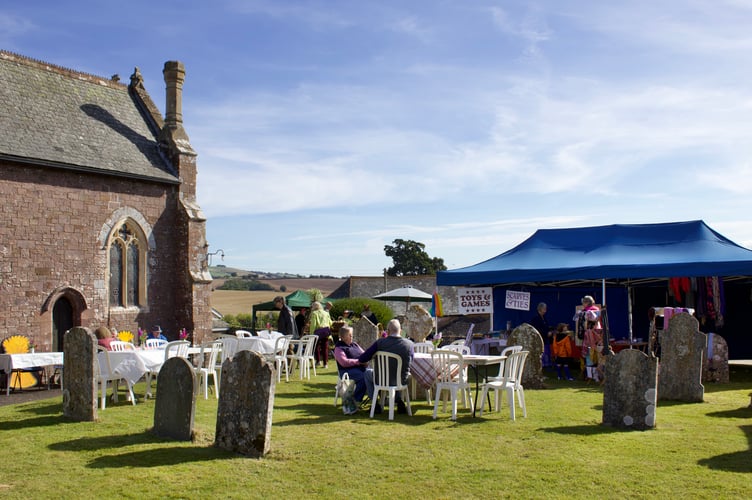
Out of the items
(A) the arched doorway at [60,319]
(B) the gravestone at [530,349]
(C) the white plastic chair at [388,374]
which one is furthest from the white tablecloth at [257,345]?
(A) the arched doorway at [60,319]

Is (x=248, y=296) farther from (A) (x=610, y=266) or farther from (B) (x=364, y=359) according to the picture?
(B) (x=364, y=359)

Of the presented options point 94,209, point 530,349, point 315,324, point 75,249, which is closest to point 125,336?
point 75,249

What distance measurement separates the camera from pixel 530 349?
13.0 m

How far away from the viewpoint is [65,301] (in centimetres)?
1772

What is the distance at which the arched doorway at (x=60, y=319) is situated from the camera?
1755 centimetres

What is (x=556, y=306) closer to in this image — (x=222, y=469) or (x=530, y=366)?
(x=530, y=366)

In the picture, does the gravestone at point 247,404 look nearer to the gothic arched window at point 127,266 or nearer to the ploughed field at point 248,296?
the gothic arched window at point 127,266

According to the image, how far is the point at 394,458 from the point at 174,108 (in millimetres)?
16412

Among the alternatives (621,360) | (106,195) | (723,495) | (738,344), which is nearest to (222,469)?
(723,495)

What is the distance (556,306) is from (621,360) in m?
9.69

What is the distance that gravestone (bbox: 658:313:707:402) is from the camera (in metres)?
11.6

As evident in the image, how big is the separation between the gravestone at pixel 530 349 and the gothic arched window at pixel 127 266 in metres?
11.0

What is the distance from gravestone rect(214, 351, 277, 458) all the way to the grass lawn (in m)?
0.18

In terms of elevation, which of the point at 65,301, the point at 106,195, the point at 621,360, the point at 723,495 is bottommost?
the point at 723,495
